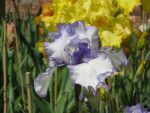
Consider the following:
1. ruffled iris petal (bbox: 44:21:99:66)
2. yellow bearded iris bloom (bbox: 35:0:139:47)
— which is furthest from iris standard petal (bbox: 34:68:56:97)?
yellow bearded iris bloom (bbox: 35:0:139:47)

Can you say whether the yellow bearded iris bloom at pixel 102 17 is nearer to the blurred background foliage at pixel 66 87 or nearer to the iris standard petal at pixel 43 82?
the blurred background foliage at pixel 66 87

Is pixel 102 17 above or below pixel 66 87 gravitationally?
above

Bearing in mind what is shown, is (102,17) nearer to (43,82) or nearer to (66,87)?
(43,82)

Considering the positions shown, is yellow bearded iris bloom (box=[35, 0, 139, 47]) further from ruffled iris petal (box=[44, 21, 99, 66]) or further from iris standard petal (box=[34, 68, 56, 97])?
iris standard petal (box=[34, 68, 56, 97])

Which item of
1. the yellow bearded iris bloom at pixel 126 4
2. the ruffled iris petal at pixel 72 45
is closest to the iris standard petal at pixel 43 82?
the ruffled iris petal at pixel 72 45

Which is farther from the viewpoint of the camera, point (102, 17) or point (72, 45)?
point (102, 17)

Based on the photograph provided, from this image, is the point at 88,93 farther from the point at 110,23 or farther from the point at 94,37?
the point at 110,23

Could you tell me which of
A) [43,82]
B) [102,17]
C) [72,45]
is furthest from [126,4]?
[43,82]

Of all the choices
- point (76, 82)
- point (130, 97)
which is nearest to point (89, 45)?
point (76, 82)
